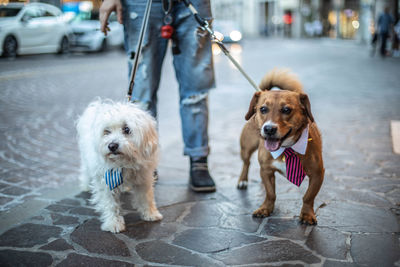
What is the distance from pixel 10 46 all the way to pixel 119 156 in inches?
499

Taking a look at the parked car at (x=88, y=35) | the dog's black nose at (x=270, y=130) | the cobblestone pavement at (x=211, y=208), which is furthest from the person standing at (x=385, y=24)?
the dog's black nose at (x=270, y=130)

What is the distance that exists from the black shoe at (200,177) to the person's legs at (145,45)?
64cm

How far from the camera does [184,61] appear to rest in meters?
3.47

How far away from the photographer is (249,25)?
5381 centimetres

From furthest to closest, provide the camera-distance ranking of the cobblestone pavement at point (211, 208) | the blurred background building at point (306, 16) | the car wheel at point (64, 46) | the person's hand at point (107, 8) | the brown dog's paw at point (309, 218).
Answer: the blurred background building at point (306, 16)
the car wheel at point (64, 46)
the person's hand at point (107, 8)
the brown dog's paw at point (309, 218)
the cobblestone pavement at point (211, 208)

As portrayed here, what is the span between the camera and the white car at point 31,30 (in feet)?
43.8

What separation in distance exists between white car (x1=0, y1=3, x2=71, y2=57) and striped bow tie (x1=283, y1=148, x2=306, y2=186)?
12.5 metres

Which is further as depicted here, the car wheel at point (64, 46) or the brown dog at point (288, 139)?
the car wheel at point (64, 46)

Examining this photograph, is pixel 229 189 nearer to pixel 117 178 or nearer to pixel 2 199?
pixel 117 178

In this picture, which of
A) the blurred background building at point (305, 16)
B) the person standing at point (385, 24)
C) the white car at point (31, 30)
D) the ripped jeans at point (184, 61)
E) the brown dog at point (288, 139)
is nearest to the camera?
the brown dog at point (288, 139)

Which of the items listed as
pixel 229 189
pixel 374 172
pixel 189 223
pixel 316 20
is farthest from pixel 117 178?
pixel 316 20

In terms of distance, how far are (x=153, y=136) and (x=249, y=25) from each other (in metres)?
53.3

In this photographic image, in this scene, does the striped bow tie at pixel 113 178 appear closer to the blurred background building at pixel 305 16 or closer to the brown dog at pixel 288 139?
the brown dog at pixel 288 139

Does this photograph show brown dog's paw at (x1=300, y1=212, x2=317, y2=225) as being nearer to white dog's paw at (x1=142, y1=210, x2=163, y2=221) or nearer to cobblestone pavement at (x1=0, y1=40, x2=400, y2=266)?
cobblestone pavement at (x1=0, y1=40, x2=400, y2=266)
